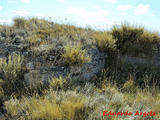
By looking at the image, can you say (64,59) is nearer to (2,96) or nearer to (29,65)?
(29,65)

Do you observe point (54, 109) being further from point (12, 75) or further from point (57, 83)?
point (12, 75)

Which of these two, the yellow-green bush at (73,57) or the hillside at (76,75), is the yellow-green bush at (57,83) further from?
the yellow-green bush at (73,57)

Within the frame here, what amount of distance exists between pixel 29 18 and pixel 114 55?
6.04m

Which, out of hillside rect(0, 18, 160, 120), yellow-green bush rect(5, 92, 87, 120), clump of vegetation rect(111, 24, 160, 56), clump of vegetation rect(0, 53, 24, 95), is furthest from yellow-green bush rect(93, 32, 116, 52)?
yellow-green bush rect(5, 92, 87, 120)

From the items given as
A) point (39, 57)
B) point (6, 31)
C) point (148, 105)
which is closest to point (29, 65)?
point (39, 57)

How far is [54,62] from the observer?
5762mm

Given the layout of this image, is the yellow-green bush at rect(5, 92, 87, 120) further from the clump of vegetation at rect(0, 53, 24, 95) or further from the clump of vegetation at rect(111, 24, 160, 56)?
the clump of vegetation at rect(111, 24, 160, 56)

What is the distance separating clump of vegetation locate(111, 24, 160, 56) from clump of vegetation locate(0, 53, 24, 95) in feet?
14.8

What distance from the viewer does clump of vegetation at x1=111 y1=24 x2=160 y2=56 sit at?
7.94 meters

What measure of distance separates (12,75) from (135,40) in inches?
231

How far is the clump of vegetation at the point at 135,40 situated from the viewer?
313 inches

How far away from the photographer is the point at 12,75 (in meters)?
5.44

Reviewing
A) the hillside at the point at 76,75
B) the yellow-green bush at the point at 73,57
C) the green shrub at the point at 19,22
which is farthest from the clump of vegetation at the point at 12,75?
the green shrub at the point at 19,22

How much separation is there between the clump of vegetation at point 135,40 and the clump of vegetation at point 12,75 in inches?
177
